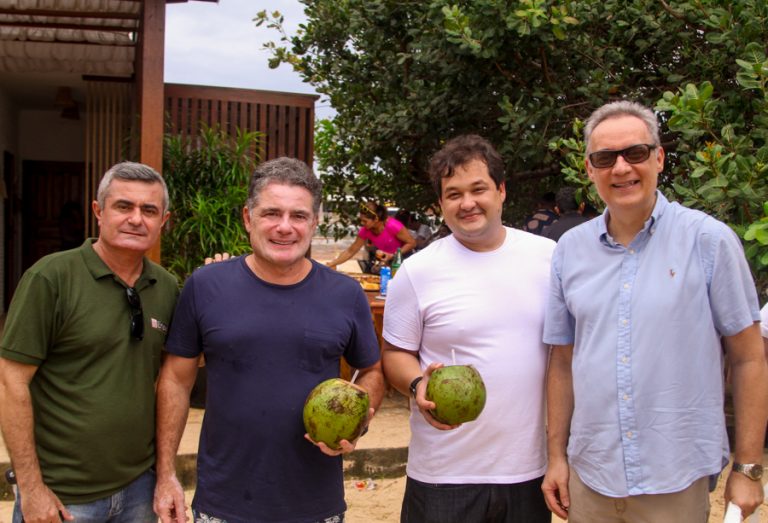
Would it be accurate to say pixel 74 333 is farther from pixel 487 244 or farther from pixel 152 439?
pixel 487 244

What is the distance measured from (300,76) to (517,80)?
10.5 feet

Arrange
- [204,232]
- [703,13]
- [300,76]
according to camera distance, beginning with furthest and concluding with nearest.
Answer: [300,76], [204,232], [703,13]

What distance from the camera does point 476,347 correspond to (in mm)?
2533

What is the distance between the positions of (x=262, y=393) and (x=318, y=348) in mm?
Result: 228

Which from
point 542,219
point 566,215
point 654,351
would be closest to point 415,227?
point 542,219

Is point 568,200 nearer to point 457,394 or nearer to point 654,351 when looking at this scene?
point 654,351

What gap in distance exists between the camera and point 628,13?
5.98m

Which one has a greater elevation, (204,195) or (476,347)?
(204,195)

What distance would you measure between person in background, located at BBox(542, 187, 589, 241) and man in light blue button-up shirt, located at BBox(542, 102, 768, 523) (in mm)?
3613

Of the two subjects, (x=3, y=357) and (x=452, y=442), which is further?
(x=452, y=442)

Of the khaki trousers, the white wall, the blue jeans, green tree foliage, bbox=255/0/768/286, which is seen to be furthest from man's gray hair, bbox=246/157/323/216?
the white wall

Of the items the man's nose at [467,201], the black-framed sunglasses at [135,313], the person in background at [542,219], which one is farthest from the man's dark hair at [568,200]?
the black-framed sunglasses at [135,313]

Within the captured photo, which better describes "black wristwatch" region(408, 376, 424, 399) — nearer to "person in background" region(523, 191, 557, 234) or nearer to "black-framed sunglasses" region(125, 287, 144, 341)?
"black-framed sunglasses" region(125, 287, 144, 341)

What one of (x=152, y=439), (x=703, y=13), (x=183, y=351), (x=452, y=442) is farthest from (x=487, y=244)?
(x=703, y=13)
